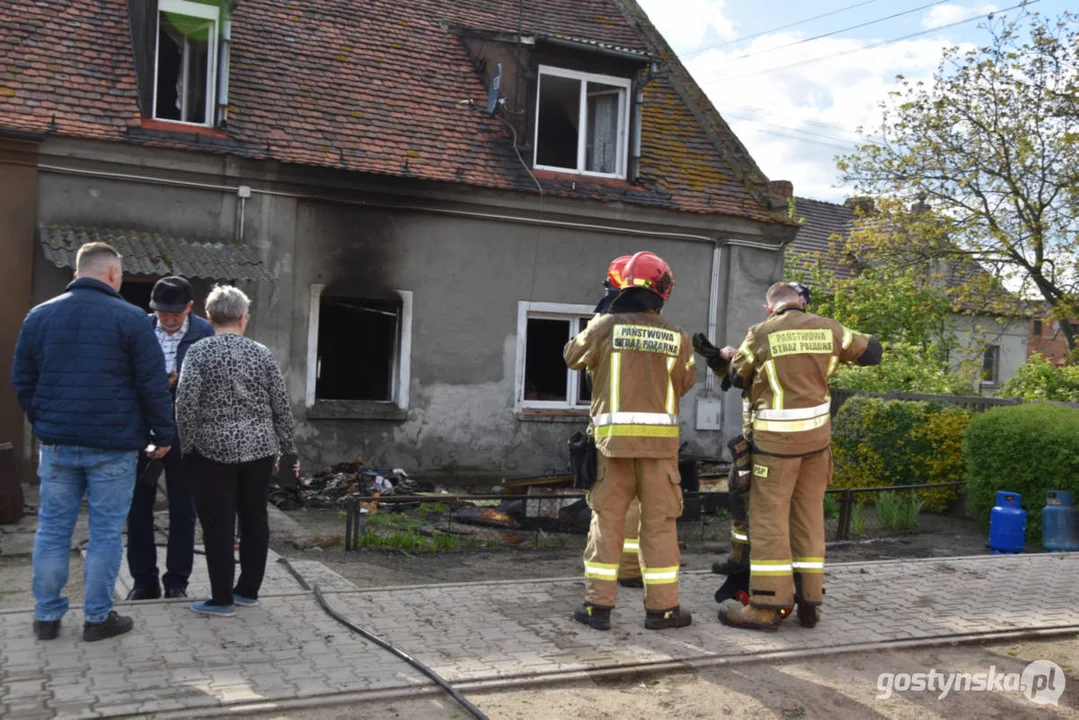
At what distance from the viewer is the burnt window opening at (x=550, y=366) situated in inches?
541

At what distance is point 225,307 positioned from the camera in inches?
227

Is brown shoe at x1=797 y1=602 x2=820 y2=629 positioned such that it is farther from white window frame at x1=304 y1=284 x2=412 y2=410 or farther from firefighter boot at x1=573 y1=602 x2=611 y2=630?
white window frame at x1=304 y1=284 x2=412 y2=410

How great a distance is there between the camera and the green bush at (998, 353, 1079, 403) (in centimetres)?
1611

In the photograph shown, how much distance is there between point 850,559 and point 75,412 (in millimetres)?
6673

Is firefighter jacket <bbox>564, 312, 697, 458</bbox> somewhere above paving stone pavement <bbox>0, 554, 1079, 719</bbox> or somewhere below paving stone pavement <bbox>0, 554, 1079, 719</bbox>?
above

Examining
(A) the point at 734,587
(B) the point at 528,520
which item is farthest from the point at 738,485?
(B) the point at 528,520

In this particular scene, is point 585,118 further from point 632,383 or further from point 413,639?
point 413,639

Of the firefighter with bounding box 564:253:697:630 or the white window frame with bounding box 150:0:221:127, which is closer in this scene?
the firefighter with bounding box 564:253:697:630

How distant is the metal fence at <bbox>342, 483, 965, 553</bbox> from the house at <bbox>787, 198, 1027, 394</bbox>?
1258 centimetres

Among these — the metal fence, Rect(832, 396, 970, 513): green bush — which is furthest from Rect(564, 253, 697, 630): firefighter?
Rect(832, 396, 970, 513): green bush

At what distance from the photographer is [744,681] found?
204 inches

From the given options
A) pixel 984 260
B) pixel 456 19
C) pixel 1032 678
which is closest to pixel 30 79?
pixel 456 19

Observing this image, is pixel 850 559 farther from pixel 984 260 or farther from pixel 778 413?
pixel 984 260

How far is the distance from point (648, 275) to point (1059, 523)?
588 cm
